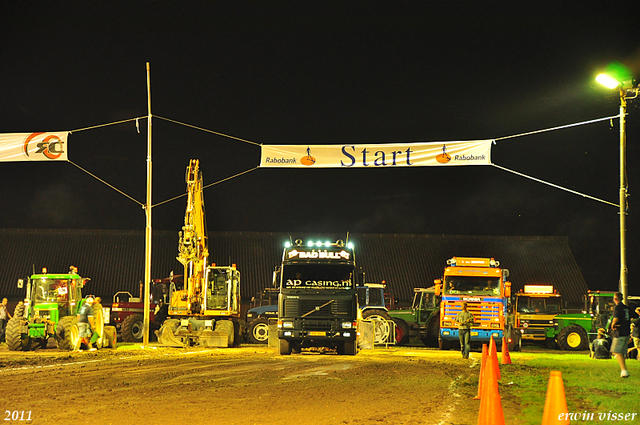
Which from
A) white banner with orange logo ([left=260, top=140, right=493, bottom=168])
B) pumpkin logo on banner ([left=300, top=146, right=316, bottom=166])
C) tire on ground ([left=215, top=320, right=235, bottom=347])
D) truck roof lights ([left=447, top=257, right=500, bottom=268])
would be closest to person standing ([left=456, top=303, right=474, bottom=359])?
white banner with orange logo ([left=260, top=140, right=493, bottom=168])

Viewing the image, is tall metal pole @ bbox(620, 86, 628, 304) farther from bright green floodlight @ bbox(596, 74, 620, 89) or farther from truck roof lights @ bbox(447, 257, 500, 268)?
truck roof lights @ bbox(447, 257, 500, 268)

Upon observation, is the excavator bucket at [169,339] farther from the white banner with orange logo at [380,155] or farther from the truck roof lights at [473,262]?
the truck roof lights at [473,262]

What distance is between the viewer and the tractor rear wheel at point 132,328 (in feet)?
104

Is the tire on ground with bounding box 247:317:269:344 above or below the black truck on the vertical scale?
below

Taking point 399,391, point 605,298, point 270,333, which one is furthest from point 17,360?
point 605,298

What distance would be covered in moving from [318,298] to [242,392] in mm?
9649

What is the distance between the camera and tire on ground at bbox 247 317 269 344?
103 ft

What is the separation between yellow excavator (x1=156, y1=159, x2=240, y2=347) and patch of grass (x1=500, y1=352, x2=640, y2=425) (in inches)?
471

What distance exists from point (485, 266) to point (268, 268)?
19923 mm

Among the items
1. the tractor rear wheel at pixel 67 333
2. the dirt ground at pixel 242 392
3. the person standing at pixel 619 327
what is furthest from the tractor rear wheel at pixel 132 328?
the person standing at pixel 619 327

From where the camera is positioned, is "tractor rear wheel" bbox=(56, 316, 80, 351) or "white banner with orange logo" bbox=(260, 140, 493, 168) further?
"tractor rear wheel" bbox=(56, 316, 80, 351)

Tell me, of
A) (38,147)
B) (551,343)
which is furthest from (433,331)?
(38,147)

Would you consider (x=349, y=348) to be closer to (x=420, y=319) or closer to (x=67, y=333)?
(x=420, y=319)

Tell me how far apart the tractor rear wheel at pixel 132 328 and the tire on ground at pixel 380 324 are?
10.2m
